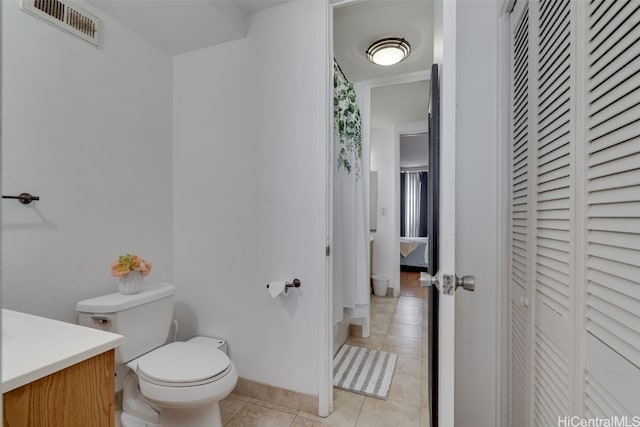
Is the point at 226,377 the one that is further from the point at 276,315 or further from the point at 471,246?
the point at 471,246

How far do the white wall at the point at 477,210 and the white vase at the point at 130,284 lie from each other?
159 cm

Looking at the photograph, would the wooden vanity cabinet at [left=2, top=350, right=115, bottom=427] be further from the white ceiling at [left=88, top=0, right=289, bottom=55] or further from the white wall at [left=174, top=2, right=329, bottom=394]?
the white ceiling at [left=88, top=0, right=289, bottom=55]

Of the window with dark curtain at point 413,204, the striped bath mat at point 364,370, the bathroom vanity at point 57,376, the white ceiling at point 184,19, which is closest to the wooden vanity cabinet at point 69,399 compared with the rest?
the bathroom vanity at point 57,376

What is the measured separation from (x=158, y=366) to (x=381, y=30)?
2318 millimetres

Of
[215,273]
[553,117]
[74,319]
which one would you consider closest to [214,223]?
[215,273]

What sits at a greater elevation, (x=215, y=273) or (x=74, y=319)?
(x=215, y=273)

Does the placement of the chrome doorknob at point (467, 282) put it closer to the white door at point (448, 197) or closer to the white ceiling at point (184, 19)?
the white door at point (448, 197)

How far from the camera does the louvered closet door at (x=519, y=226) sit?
114cm

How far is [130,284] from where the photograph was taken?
1574mm

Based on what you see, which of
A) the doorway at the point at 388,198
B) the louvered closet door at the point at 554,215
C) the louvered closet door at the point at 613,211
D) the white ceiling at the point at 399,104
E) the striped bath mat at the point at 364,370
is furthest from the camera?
the white ceiling at the point at 399,104

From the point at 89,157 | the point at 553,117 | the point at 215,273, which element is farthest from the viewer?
the point at 215,273

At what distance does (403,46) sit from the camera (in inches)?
86.5

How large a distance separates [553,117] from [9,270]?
2.10 m

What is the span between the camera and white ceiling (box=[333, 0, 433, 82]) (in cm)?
186
